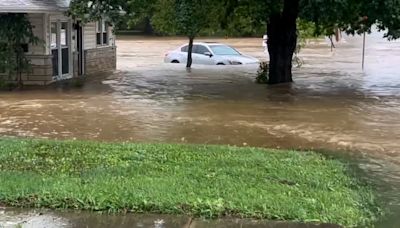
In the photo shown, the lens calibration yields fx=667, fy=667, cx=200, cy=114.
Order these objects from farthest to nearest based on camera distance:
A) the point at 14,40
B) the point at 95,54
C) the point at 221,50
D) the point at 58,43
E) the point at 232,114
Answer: the point at 221,50 → the point at 95,54 → the point at 58,43 → the point at 14,40 → the point at 232,114

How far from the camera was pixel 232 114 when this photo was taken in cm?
1374

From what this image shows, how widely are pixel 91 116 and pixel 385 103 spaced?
698 cm

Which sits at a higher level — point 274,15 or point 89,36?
point 274,15

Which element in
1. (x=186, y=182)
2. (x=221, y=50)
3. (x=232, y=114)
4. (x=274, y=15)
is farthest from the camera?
(x=221, y=50)

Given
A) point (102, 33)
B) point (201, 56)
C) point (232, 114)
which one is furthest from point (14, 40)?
point (201, 56)

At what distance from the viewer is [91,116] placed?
13.3 m

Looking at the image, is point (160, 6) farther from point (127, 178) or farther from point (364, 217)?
point (364, 217)

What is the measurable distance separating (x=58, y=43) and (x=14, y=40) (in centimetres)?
242

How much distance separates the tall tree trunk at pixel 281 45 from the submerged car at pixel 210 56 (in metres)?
8.86

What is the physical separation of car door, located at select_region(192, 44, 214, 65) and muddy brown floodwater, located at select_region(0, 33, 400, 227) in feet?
20.9

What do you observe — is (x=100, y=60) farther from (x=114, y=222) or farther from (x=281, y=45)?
(x=114, y=222)

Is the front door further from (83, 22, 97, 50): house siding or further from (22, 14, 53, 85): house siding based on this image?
(83, 22, 97, 50): house siding

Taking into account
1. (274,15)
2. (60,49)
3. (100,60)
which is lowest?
(100,60)

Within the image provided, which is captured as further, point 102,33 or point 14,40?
point 102,33
